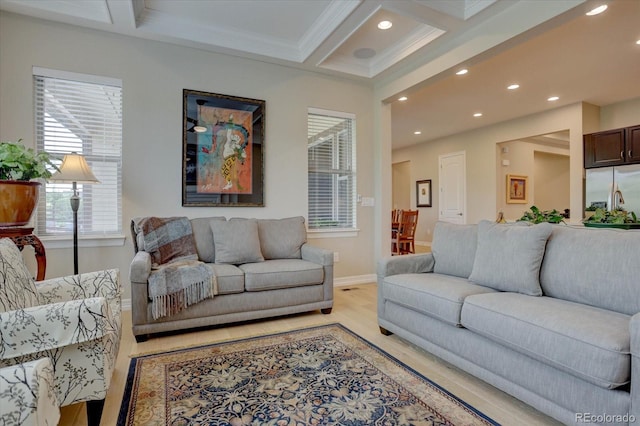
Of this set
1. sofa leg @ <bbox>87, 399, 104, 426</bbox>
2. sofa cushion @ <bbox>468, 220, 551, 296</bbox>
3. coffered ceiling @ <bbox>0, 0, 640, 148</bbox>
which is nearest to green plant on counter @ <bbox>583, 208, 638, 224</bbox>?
sofa cushion @ <bbox>468, 220, 551, 296</bbox>

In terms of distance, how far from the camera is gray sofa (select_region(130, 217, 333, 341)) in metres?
2.56

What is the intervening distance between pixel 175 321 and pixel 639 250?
3.00 meters

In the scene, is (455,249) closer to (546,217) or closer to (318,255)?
(546,217)

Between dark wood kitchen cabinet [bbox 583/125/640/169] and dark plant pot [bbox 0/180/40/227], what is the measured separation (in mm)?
6833

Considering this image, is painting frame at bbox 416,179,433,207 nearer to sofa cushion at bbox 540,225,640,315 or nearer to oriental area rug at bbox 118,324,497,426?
sofa cushion at bbox 540,225,640,315

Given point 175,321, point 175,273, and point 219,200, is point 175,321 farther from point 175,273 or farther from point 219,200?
point 219,200

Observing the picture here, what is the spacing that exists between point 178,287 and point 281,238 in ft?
3.99

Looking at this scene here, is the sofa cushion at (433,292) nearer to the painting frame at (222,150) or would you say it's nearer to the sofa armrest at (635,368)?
the sofa armrest at (635,368)

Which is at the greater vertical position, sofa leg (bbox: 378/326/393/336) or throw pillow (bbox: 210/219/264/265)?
throw pillow (bbox: 210/219/264/265)

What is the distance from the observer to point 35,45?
2957 millimetres

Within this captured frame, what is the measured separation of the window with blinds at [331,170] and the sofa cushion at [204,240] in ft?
4.33

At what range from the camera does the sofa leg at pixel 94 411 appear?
1463 millimetres

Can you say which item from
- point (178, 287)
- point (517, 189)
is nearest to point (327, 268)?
point (178, 287)

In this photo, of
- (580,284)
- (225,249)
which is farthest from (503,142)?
(225,249)
